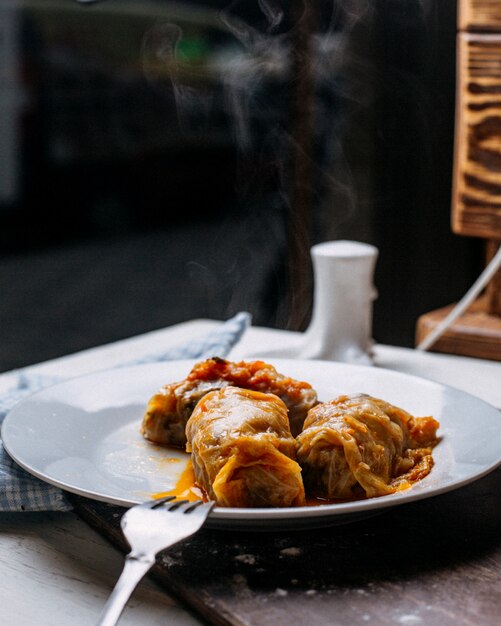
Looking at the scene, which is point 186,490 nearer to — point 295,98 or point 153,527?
point 153,527

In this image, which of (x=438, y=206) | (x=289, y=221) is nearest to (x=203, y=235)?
(x=289, y=221)

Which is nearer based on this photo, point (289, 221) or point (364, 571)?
point (364, 571)

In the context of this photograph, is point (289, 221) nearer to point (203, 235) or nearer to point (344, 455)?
point (203, 235)

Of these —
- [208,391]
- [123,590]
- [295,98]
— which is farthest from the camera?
[295,98]

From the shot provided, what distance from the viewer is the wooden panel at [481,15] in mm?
1873

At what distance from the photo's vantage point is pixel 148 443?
1.11 m

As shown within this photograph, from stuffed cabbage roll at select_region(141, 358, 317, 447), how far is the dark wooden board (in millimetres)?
171

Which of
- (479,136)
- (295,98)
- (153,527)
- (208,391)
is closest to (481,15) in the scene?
(479,136)

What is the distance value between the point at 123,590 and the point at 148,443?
0.43m

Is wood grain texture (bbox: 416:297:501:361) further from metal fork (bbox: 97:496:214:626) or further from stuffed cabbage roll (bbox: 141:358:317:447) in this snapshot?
metal fork (bbox: 97:496:214:626)

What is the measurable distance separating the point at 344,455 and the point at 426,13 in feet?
7.76

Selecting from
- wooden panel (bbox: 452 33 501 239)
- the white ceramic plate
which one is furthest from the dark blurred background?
the white ceramic plate

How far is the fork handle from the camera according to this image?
2.16ft

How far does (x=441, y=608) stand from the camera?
74 cm
